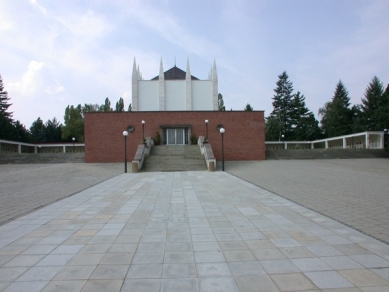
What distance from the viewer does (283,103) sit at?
2544 inches

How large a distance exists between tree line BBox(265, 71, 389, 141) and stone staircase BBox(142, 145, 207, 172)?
36.2m

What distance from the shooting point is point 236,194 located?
9.02 metres

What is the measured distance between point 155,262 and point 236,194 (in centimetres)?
573

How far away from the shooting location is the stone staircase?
63.5 ft

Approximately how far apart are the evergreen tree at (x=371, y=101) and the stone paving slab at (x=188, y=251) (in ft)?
178

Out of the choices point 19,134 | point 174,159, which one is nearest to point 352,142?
point 174,159

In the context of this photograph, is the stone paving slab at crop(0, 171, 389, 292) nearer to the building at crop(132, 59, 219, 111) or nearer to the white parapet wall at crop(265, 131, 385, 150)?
the white parapet wall at crop(265, 131, 385, 150)

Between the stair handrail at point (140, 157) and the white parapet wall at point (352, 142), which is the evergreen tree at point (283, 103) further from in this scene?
the stair handrail at point (140, 157)

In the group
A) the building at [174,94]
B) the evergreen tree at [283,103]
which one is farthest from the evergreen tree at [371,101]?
the building at [174,94]

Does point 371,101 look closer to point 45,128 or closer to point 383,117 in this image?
point 383,117

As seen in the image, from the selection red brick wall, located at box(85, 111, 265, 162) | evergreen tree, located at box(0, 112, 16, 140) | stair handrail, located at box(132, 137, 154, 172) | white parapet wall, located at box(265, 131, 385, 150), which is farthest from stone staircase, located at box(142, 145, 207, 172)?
evergreen tree, located at box(0, 112, 16, 140)

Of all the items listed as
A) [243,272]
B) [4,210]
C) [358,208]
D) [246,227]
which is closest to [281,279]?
[243,272]

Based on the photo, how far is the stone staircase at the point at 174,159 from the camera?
63.5 ft

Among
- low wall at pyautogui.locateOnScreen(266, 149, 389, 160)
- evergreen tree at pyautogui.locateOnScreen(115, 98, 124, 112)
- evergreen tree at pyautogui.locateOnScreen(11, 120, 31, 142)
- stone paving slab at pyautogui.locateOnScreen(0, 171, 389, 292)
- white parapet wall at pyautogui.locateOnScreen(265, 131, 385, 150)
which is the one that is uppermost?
evergreen tree at pyautogui.locateOnScreen(115, 98, 124, 112)
